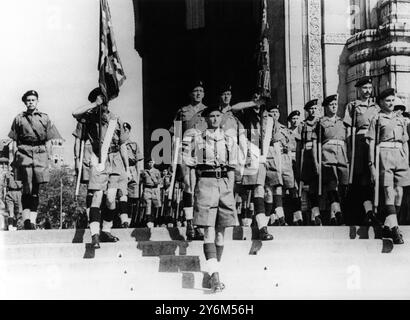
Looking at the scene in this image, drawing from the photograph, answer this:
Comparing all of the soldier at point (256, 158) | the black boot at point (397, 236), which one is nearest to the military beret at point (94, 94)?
the soldier at point (256, 158)

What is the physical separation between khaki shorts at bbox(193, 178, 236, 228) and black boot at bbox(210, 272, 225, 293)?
2.04 ft

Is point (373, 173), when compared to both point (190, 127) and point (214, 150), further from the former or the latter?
point (190, 127)

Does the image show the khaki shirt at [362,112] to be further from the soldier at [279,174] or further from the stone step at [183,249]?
the stone step at [183,249]

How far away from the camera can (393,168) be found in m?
9.25

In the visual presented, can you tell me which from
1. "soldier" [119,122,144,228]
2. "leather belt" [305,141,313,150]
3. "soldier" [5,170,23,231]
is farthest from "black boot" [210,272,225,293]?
"soldier" [5,170,23,231]

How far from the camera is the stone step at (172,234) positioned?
9.25 metres

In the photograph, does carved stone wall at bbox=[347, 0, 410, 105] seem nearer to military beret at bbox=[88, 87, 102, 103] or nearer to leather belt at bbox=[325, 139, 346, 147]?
leather belt at bbox=[325, 139, 346, 147]

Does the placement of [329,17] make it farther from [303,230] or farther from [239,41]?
[303,230]

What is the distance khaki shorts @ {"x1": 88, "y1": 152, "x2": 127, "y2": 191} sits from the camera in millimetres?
9141

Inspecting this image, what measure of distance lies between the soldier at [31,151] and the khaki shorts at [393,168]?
4562mm

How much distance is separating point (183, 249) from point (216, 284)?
1194mm

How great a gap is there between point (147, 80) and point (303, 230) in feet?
43.5
